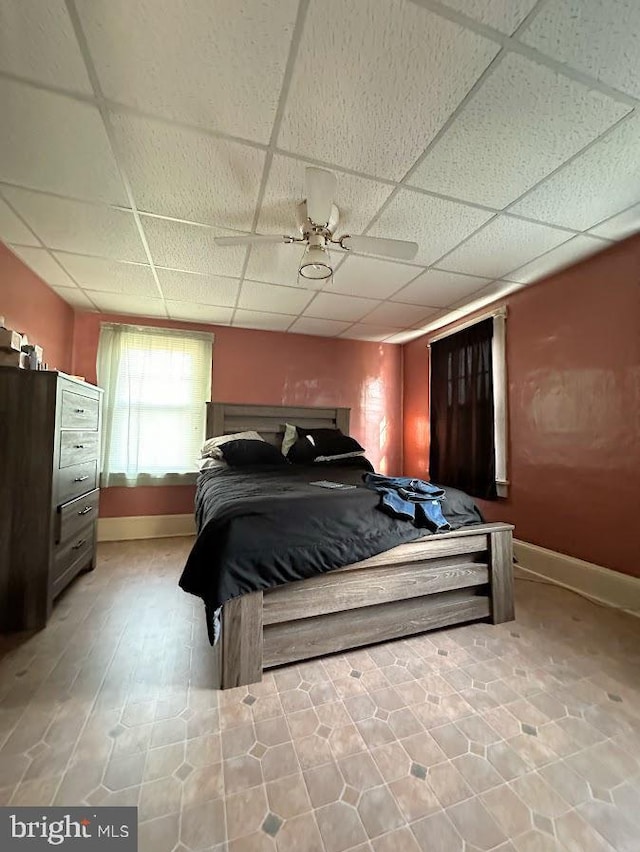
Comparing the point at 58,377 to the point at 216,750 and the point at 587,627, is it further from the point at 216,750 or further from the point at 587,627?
the point at 587,627

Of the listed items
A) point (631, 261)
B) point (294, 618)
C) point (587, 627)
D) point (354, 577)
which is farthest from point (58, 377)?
point (631, 261)

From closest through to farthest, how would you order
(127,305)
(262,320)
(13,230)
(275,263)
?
(13,230), (275,263), (127,305), (262,320)

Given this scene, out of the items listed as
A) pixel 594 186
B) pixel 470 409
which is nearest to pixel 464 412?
pixel 470 409

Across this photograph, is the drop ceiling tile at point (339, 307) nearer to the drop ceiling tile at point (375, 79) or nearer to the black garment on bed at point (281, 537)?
the drop ceiling tile at point (375, 79)

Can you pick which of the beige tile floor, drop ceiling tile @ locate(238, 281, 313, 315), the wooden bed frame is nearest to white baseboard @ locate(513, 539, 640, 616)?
the beige tile floor

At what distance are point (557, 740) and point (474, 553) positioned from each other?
2.84 ft

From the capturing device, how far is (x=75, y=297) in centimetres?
316

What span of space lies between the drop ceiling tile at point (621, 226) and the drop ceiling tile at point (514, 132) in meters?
0.71

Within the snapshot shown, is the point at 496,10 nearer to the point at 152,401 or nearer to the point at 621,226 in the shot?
the point at 621,226

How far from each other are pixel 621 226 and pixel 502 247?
0.64 metres

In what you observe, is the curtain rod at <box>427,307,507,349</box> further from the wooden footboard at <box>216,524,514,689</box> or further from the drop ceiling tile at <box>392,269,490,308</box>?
the wooden footboard at <box>216,524,514,689</box>

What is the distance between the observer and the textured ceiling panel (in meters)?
2.21

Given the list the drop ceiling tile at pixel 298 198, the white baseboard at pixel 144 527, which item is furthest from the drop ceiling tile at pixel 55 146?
the white baseboard at pixel 144 527

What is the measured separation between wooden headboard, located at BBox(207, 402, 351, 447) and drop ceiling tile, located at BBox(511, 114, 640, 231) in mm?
2717
